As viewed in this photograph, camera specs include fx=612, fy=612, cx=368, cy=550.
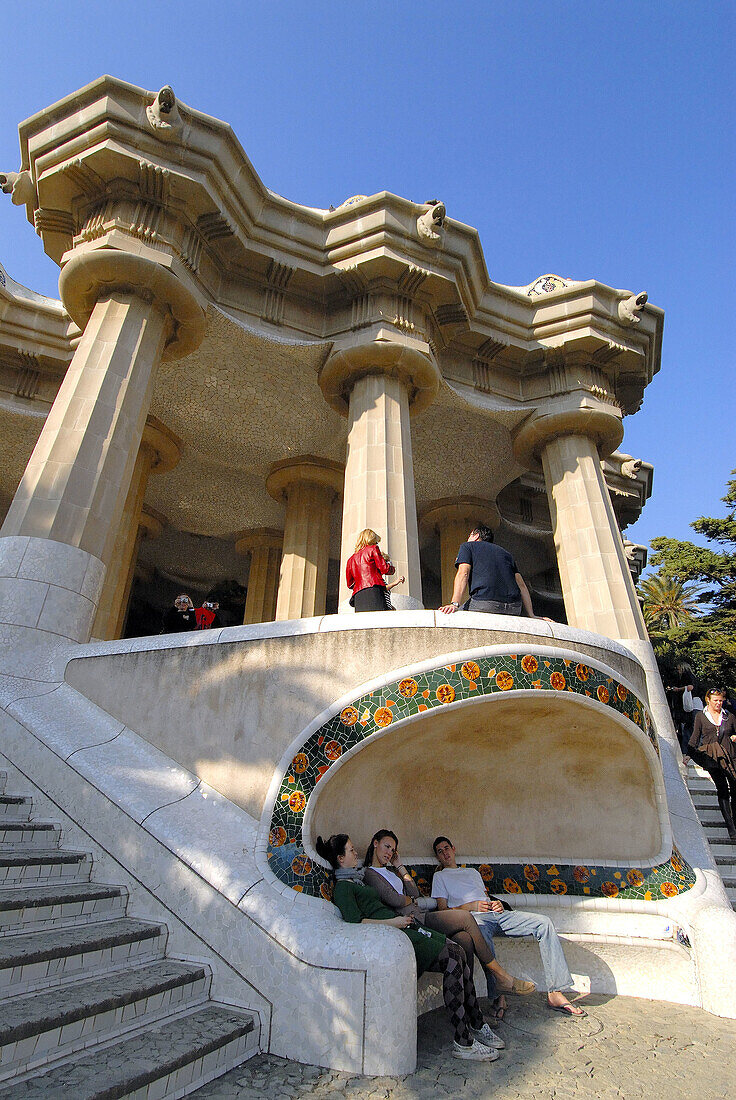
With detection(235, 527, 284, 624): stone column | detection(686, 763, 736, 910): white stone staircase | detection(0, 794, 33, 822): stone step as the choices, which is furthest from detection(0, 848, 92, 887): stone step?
detection(235, 527, 284, 624): stone column

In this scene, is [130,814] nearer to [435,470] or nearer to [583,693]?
[583,693]

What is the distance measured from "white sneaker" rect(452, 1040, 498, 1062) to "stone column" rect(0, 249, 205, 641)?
5457 mm

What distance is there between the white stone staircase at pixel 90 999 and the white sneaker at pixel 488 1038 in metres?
1.35

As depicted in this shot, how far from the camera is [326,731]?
474cm

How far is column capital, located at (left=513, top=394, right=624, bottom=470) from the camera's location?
12516 mm

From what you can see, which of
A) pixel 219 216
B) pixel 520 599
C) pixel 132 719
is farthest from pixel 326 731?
pixel 219 216

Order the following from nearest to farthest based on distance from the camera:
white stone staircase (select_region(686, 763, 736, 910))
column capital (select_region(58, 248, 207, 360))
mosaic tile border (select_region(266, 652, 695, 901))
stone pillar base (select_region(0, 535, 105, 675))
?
mosaic tile border (select_region(266, 652, 695, 901)), stone pillar base (select_region(0, 535, 105, 675)), white stone staircase (select_region(686, 763, 736, 910)), column capital (select_region(58, 248, 207, 360))

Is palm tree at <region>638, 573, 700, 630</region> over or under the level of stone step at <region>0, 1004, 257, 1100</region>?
over

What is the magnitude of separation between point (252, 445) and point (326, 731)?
36.4 ft

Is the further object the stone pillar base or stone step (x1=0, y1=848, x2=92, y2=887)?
the stone pillar base

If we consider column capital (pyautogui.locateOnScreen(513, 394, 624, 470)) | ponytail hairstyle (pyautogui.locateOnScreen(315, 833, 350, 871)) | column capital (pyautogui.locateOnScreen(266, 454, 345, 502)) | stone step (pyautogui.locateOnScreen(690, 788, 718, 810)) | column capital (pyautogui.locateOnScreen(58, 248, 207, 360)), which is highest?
column capital (pyautogui.locateOnScreen(266, 454, 345, 502))

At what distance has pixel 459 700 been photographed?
494 cm

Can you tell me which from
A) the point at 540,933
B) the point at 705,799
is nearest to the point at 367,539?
the point at 540,933

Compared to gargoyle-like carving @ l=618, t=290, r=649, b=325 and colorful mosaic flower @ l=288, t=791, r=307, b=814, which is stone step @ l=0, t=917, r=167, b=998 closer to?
colorful mosaic flower @ l=288, t=791, r=307, b=814
